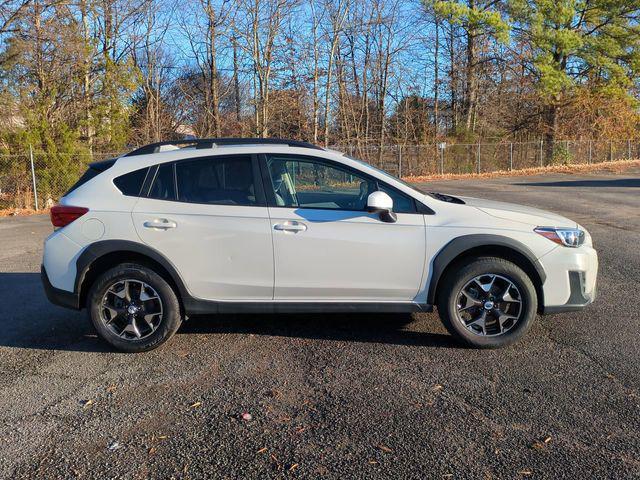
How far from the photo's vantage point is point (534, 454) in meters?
2.94

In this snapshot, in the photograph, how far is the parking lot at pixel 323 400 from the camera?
291 cm

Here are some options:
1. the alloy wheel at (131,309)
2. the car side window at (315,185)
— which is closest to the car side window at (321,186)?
the car side window at (315,185)

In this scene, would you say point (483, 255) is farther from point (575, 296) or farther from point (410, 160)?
point (410, 160)

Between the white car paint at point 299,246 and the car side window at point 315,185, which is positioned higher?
the car side window at point 315,185

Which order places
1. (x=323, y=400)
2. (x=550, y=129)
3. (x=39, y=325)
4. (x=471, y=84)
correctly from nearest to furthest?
1. (x=323, y=400)
2. (x=39, y=325)
3. (x=550, y=129)
4. (x=471, y=84)

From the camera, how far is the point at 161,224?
439cm

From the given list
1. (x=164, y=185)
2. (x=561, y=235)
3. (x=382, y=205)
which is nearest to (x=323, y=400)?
(x=382, y=205)

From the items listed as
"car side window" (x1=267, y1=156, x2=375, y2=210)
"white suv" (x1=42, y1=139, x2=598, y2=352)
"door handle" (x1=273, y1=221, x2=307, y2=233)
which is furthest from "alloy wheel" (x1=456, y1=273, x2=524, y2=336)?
"door handle" (x1=273, y1=221, x2=307, y2=233)

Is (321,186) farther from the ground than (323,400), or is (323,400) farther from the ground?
(321,186)

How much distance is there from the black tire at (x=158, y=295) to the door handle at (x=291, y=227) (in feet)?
3.37

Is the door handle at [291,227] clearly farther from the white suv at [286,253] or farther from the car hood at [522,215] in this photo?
the car hood at [522,215]

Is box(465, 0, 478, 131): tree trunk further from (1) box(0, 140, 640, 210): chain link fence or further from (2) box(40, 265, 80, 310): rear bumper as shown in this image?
(2) box(40, 265, 80, 310): rear bumper

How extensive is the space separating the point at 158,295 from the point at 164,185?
91 centimetres

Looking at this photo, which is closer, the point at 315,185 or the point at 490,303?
the point at 490,303
